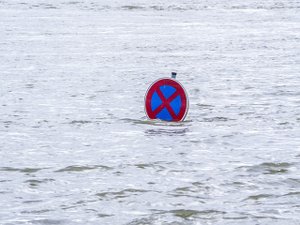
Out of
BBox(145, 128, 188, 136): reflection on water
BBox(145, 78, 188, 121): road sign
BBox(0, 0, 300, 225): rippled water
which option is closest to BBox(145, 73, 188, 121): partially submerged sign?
BBox(145, 78, 188, 121): road sign

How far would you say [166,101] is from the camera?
1602 centimetres

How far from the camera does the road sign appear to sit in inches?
622

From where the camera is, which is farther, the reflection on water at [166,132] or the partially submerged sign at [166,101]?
the partially submerged sign at [166,101]

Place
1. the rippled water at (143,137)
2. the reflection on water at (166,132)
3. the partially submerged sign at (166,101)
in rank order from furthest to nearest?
the partially submerged sign at (166,101)
the reflection on water at (166,132)
the rippled water at (143,137)

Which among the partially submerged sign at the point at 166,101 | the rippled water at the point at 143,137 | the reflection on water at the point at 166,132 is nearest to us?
the rippled water at the point at 143,137

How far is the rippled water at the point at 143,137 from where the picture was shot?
34.4 feet

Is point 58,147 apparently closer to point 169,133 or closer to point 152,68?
point 169,133

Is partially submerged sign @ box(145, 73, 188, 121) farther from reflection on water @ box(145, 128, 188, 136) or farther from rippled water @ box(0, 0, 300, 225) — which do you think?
reflection on water @ box(145, 128, 188, 136)

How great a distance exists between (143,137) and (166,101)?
970 mm

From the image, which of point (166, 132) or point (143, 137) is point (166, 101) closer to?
point (166, 132)

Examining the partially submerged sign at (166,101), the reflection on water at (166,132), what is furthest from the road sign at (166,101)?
the reflection on water at (166,132)

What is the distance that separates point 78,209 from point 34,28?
3604 centimetres

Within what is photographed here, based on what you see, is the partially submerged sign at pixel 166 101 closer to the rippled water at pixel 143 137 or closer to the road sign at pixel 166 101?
the road sign at pixel 166 101

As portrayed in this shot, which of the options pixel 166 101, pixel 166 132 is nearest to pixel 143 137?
pixel 166 132
